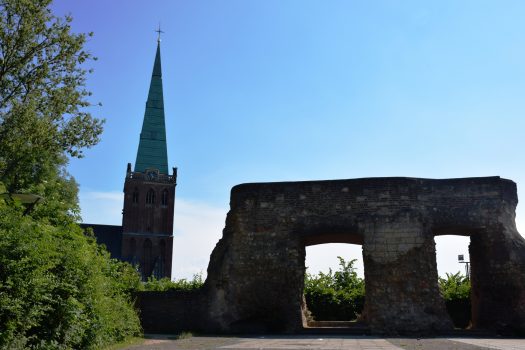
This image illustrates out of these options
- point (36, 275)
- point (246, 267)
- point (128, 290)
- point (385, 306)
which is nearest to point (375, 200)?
point (385, 306)

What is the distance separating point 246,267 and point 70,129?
6962 mm

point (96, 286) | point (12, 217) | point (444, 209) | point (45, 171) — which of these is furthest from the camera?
point (45, 171)

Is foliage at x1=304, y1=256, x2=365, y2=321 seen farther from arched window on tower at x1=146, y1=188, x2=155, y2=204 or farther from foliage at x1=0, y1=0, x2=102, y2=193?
arched window on tower at x1=146, y1=188, x2=155, y2=204

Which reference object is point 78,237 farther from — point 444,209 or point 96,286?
point 444,209

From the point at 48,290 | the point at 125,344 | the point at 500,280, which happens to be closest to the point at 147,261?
the point at 500,280

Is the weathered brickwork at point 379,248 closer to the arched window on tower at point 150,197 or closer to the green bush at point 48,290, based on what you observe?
the green bush at point 48,290

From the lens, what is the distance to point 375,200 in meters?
16.5

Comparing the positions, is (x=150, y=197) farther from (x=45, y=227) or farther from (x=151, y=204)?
(x=45, y=227)

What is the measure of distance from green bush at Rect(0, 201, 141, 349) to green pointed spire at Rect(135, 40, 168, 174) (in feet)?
Answer: 197

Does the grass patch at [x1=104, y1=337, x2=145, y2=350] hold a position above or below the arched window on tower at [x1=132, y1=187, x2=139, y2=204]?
below

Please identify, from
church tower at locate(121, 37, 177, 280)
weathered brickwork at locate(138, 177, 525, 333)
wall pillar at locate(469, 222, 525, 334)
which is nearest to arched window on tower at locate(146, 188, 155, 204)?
church tower at locate(121, 37, 177, 280)

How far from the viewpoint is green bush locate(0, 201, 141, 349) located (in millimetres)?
7797

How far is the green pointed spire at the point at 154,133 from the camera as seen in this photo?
69812mm

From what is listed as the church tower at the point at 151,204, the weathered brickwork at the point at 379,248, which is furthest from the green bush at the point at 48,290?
the church tower at the point at 151,204
